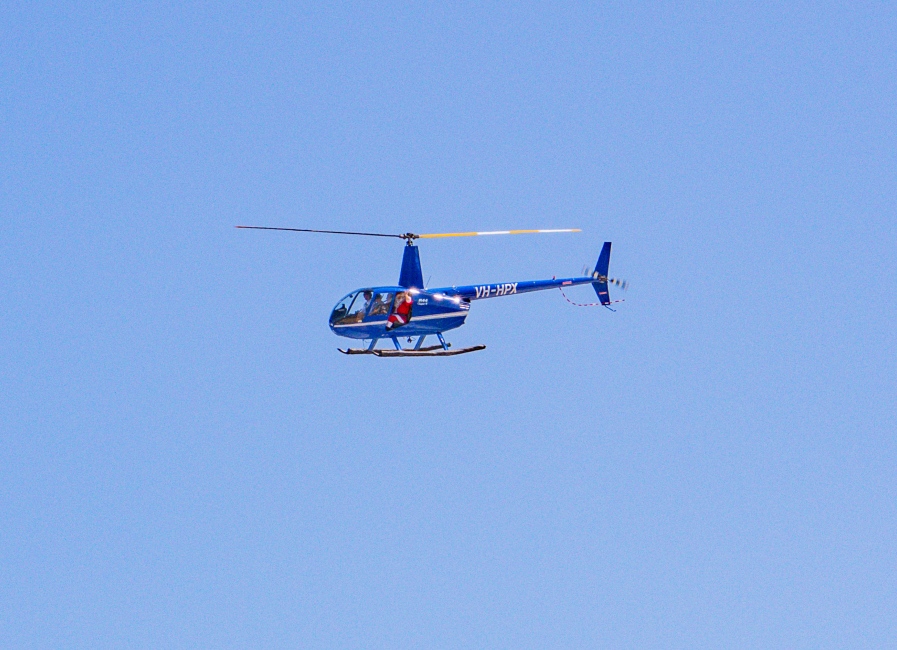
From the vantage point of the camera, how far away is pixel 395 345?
5331 centimetres

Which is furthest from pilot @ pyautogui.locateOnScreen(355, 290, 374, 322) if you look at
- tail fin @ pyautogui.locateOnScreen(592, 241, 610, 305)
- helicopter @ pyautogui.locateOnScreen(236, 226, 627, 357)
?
tail fin @ pyautogui.locateOnScreen(592, 241, 610, 305)

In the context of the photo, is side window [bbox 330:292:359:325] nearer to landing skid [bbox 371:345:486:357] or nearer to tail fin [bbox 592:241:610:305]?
landing skid [bbox 371:345:486:357]

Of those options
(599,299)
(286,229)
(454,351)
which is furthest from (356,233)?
(599,299)

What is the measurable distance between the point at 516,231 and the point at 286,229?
11704mm

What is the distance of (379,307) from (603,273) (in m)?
21.1

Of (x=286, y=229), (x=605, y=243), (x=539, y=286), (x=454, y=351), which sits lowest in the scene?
(x=454, y=351)

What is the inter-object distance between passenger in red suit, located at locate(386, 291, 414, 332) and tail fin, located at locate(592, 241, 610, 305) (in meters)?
19.2

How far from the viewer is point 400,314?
52625 millimetres

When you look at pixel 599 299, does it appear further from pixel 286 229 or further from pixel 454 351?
pixel 286 229

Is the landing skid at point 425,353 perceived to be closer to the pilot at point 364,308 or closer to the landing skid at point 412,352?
the landing skid at point 412,352

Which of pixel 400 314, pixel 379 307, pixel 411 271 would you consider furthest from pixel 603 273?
pixel 379 307

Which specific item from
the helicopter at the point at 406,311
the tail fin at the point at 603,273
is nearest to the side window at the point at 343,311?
the helicopter at the point at 406,311

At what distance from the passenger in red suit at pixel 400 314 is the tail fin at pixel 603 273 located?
1924 cm

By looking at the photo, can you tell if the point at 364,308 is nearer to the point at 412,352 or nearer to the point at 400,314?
the point at 400,314
